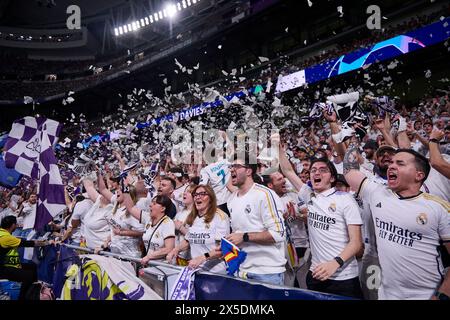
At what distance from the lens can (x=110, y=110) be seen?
1179 inches

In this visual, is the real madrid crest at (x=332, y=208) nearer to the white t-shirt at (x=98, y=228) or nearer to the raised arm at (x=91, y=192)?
the white t-shirt at (x=98, y=228)

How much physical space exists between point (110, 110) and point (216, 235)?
95.5 ft

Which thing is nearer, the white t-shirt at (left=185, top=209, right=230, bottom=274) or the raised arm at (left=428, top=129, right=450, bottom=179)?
the raised arm at (left=428, top=129, right=450, bottom=179)

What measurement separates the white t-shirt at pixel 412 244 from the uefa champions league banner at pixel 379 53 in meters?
10.0

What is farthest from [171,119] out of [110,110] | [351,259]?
[351,259]

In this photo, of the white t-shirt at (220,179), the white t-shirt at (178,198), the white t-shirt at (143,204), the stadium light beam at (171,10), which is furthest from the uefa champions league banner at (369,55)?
the stadium light beam at (171,10)

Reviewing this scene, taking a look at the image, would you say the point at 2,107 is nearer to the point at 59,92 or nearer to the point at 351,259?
the point at 59,92

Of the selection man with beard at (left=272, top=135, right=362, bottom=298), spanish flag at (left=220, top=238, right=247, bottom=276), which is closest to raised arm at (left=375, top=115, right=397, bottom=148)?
→ man with beard at (left=272, top=135, right=362, bottom=298)

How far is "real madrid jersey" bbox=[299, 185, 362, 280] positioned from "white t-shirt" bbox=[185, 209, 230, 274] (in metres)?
0.86

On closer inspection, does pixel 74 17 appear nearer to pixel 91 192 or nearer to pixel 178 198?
pixel 91 192

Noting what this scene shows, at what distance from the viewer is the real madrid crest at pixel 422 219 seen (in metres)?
2.12

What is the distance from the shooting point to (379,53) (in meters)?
11.2

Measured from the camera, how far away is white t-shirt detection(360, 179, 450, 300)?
2.11m

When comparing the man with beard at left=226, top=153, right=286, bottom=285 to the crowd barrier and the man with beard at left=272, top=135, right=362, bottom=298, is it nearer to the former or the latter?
the man with beard at left=272, top=135, right=362, bottom=298
